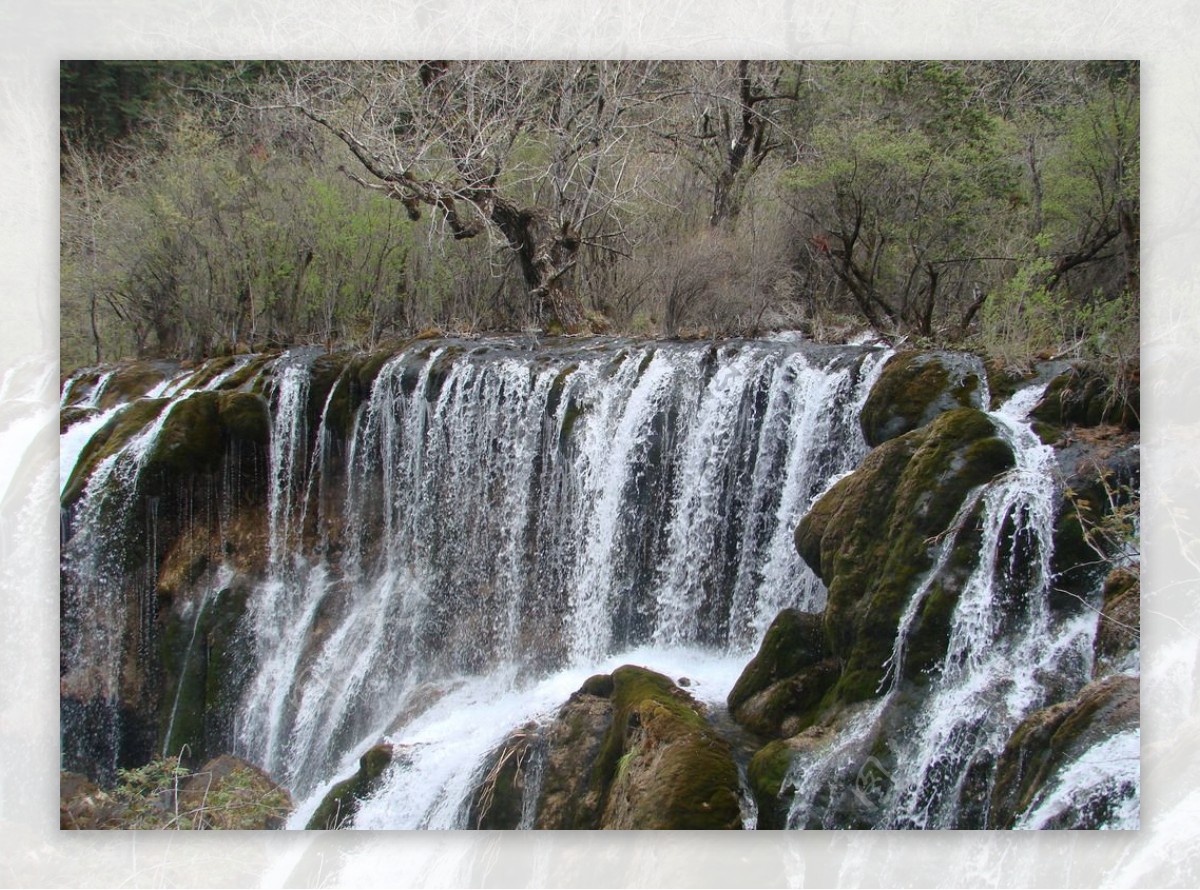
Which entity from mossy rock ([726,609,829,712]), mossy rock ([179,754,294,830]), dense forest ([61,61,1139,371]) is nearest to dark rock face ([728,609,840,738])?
mossy rock ([726,609,829,712])

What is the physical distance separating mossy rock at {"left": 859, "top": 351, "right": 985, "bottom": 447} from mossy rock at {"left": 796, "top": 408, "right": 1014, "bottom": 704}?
0.11m

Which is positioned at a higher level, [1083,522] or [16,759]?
[1083,522]

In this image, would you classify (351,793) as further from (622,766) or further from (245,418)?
(245,418)

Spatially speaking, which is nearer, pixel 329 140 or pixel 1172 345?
pixel 1172 345

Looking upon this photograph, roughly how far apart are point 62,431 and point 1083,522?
10.5ft

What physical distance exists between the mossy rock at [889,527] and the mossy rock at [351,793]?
1589mm

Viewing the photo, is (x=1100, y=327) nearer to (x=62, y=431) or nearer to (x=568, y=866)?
(x=568, y=866)

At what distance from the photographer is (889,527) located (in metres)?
3.22

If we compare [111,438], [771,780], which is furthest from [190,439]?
[771,780]

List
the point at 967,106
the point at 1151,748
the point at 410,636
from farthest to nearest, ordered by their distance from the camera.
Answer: the point at 410,636 < the point at 967,106 < the point at 1151,748

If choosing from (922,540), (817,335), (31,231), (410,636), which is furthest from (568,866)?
(31,231)

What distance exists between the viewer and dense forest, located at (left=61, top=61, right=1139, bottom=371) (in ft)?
10.4

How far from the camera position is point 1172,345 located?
304 centimetres

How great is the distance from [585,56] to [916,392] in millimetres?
1580
